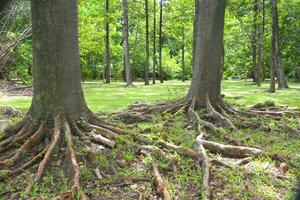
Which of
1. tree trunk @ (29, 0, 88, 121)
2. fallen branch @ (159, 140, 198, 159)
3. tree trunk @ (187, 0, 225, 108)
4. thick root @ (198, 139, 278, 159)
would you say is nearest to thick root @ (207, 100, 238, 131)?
tree trunk @ (187, 0, 225, 108)

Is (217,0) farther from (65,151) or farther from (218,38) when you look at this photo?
(65,151)

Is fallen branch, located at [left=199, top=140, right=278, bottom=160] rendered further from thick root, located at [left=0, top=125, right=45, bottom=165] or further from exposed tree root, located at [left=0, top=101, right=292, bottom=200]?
thick root, located at [left=0, top=125, right=45, bottom=165]

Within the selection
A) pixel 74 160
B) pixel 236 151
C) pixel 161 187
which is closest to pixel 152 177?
pixel 161 187

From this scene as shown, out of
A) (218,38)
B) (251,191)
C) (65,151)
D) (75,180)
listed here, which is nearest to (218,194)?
(251,191)

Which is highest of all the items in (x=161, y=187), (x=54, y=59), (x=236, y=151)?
(x=54, y=59)

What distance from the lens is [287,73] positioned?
113 ft

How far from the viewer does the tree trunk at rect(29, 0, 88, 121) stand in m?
5.12

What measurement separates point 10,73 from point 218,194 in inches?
671

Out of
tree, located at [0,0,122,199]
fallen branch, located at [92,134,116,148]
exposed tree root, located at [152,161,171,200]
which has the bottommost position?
exposed tree root, located at [152,161,171,200]

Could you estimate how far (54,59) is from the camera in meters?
5.21

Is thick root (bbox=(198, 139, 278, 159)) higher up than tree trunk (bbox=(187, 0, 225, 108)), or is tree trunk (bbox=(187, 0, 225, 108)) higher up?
tree trunk (bbox=(187, 0, 225, 108))

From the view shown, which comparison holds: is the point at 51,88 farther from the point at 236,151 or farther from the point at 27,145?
the point at 236,151

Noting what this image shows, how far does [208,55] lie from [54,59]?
13.1ft

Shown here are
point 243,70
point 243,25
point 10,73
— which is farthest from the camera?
point 243,70
